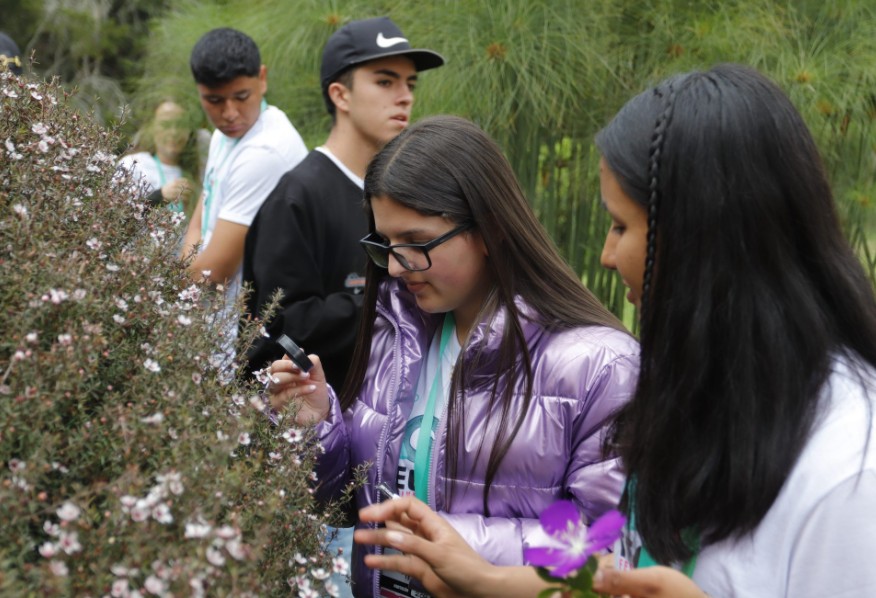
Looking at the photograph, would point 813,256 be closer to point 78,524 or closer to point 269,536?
point 269,536

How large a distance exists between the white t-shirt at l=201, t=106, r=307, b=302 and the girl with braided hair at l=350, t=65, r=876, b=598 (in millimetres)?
2105

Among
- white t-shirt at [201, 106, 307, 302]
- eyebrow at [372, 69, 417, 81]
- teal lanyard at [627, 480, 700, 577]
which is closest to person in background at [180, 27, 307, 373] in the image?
white t-shirt at [201, 106, 307, 302]

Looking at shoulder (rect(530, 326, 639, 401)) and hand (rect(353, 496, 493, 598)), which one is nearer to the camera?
hand (rect(353, 496, 493, 598))

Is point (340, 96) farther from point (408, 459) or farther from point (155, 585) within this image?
point (155, 585)

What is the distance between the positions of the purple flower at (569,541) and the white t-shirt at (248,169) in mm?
2197

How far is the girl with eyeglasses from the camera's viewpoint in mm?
1706

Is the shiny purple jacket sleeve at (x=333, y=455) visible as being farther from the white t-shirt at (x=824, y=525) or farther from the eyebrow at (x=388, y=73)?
the eyebrow at (x=388, y=73)

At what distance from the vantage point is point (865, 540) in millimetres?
1069

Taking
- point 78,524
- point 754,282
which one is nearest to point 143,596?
point 78,524

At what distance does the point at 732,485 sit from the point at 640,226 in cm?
35

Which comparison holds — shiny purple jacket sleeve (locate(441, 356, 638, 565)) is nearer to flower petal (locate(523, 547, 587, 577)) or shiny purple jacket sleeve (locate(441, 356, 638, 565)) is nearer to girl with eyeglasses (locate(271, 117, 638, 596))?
girl with eyeglasses (locate(271, 117, 638, 596))

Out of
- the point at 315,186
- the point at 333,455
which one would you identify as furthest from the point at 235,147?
the point at 333,455

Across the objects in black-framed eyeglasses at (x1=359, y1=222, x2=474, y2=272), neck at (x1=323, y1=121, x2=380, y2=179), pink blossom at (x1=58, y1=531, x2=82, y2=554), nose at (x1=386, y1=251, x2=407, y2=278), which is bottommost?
pink blossom at (x1=58, y1=531, x2=82, y2=554)

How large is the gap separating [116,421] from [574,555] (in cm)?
52
